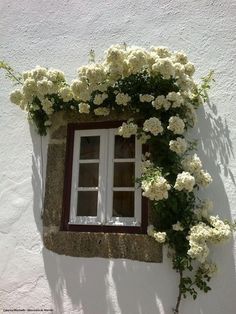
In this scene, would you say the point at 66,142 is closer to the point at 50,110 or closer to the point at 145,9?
the point at 50,110

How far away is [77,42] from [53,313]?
8.53 feet

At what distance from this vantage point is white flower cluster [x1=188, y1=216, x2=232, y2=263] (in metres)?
3.07

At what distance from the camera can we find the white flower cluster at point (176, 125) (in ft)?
11.1

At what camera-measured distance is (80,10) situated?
171 inches

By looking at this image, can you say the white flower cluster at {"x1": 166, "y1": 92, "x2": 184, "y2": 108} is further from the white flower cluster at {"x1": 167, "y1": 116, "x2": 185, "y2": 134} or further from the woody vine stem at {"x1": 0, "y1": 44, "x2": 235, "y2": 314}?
the white flower cluster at {"x1": 167, "y1": 116, "x2": 185, "y2": 134}

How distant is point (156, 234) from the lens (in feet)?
10.8

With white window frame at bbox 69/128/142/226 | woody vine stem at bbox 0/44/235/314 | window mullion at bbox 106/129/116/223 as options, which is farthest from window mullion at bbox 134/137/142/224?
window mullion at bbox 106/129/116/223

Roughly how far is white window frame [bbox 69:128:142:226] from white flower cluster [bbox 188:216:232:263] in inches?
21.6

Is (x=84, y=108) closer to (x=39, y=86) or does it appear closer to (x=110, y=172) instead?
→ (x=39, y=86)

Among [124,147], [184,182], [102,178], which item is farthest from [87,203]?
[184,182]

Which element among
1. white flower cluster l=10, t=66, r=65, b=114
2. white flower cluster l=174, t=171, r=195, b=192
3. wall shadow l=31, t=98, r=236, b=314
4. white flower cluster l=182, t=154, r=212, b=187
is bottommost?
wall shadow l=31, t=98, r=236, b=314

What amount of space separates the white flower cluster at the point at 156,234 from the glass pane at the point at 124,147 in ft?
2.29

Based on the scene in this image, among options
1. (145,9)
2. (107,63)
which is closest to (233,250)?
(107,63)

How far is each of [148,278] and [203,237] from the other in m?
0.60
